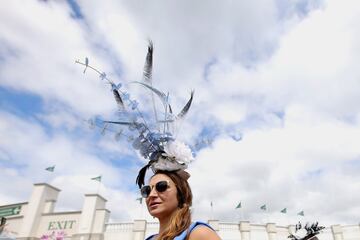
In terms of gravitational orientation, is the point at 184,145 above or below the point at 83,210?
below

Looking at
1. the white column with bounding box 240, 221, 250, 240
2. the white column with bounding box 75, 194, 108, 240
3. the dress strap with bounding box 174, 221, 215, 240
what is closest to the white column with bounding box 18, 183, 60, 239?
the white column with bounding box 75, 194, 108, 240

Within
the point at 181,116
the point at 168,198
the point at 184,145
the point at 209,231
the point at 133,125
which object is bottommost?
the point at 209,231

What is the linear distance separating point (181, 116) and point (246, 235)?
67.6 ft

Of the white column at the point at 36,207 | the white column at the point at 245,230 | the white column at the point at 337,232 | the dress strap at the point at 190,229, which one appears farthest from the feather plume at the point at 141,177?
the white column at the point at 337,232

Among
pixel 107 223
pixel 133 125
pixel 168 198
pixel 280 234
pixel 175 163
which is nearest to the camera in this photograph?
pixel 168 198

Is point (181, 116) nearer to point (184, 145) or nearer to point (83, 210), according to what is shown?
point (184, 145)

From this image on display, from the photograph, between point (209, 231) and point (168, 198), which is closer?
point (209, 231)

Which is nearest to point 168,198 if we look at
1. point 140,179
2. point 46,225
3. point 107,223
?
point 140,179

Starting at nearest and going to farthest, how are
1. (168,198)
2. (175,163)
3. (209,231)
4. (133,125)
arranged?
(209,231)
(168,198)
(175,163)
(133,125)

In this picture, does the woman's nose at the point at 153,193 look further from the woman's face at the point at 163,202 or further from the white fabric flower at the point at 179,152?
the white fabric flower at the point at 179,152

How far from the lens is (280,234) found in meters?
21.5

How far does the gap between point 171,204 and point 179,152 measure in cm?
39

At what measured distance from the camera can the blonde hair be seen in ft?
5.19

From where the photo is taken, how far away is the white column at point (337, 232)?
68.9 feet
